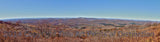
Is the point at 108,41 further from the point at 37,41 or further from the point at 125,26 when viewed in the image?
the point at 125,26

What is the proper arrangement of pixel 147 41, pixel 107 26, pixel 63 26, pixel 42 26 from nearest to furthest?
pixel 147 41, pixel 42 26, pixel 63 26, pixel 107 26

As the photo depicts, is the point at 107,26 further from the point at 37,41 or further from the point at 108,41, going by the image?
the point at 37,41

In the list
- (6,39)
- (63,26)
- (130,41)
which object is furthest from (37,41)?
(63,26)

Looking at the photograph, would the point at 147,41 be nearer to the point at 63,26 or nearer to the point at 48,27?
the point at 48,27

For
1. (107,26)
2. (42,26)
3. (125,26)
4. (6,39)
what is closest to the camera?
(6,39)

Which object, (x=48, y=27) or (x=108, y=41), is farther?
(x=48, y=27)

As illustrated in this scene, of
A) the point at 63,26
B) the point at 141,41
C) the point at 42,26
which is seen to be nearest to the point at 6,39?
the point at 42,26

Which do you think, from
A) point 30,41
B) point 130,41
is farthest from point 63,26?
point 130,41

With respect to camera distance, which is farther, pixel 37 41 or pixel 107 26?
pixel 107 26

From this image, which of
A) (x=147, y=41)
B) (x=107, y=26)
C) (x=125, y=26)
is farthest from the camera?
(x=107, y=26)

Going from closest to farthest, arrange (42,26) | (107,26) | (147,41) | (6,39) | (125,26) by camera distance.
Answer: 1. (6,39)
2. (147,41)
3. (42,26)
4. (125,26)
5. (107,26)
